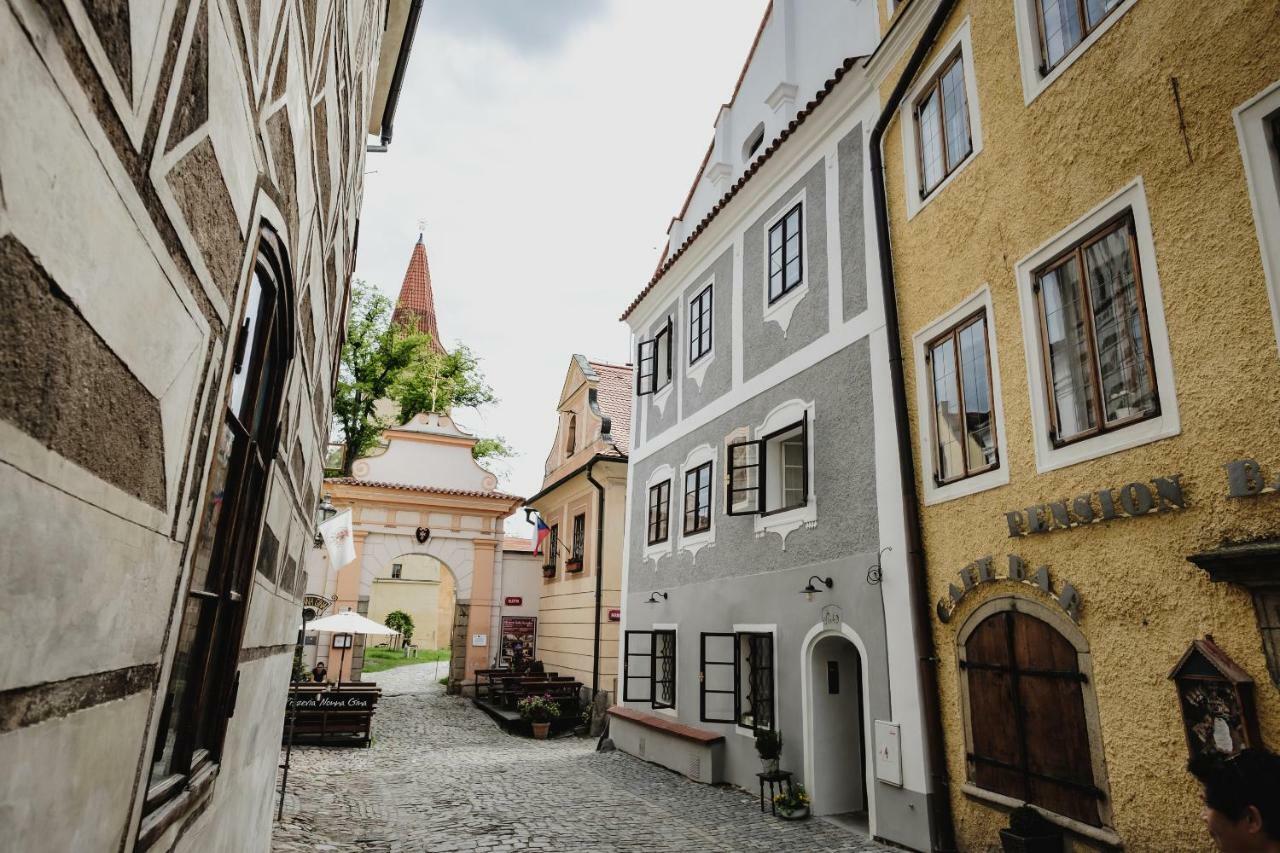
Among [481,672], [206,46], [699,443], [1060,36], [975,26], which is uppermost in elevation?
[975,26]

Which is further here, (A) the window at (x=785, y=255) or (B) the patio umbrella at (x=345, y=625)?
(B) the patio umbrella at (x=345, y=625)

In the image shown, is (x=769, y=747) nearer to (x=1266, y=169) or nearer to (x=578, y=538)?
(x=1266, y=169)

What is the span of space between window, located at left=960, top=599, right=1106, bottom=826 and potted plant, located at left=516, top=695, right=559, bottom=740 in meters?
11.4

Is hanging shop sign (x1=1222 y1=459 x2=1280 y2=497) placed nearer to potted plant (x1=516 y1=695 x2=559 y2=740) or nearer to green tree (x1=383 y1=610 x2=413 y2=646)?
potted plant (x1=516 y1=695 x2=559 y2=740)

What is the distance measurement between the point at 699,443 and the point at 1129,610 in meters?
8.06

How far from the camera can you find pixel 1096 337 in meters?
5.84

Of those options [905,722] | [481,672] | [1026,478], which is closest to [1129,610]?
[1026,478]

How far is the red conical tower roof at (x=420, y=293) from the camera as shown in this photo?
132 ft

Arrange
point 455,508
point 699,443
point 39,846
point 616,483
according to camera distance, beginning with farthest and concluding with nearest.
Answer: point 455,508, point 616,483, point 699,443, point 39,846

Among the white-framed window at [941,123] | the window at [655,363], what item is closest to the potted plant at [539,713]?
the window at [655,363]

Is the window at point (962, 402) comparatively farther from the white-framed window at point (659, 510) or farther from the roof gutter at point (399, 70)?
the white-framed window at point (659, 510)

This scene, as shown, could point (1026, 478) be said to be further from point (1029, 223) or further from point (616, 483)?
point (616, 483)

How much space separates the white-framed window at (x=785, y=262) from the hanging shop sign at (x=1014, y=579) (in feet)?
15.2

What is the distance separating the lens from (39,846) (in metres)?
1.28
